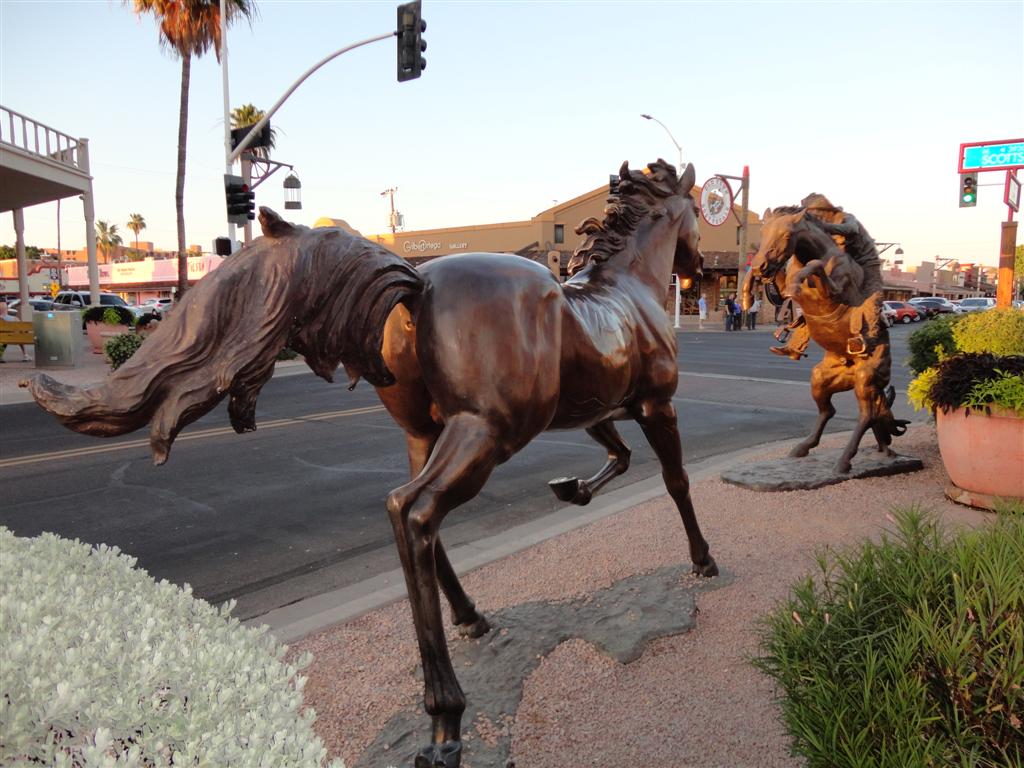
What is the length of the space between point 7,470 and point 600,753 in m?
7.47

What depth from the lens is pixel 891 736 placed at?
1.73 m

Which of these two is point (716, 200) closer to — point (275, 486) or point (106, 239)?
point (275, 486)

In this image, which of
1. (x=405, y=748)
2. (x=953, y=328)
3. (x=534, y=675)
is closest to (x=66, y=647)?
(x=405, y=748)

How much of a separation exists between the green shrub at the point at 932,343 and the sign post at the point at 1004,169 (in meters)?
6.10

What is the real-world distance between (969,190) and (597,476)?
1638cm

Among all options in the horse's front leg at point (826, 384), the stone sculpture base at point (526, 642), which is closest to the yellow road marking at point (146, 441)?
the stone sculpture base at point (526, 642)

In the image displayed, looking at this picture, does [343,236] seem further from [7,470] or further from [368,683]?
[7,470]

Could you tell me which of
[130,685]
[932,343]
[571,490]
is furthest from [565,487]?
[932,343]

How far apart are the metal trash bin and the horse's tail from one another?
18.0m

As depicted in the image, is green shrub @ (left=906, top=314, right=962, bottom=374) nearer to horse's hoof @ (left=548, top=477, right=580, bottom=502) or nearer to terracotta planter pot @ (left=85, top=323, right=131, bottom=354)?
horse's hoof @ (left=548, top=477, right=580, bottom=502)

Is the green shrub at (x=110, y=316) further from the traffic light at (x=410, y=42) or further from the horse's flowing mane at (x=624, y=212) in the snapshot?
the horse's flowing mane at (x=624, y=212)

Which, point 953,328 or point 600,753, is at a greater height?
point 953,328

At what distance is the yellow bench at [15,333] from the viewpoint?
719 inches

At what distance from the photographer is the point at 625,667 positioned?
3152 millimetres
